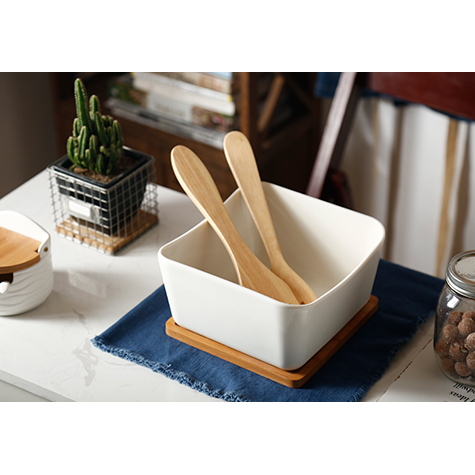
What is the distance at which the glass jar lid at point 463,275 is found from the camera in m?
0.79

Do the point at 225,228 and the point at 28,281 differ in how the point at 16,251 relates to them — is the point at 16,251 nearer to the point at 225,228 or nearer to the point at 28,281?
the point at 28,281

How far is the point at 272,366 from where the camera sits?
0.87 meters

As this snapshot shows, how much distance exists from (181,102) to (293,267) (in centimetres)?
99

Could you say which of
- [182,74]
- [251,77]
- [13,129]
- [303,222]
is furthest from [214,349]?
[13,129]

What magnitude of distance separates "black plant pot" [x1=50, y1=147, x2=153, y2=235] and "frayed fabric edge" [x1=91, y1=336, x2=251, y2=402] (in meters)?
0.26

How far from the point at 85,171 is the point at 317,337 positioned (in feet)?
1.72

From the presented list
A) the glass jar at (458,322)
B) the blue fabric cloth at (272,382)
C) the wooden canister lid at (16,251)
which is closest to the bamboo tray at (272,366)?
A: the blue fabric cloth at (272,382)

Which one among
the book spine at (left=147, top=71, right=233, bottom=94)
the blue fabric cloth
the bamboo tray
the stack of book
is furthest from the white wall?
the bamboo tray

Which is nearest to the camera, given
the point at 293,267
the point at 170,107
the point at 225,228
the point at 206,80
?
the point at 225,228

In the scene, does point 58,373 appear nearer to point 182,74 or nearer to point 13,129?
point 182,74

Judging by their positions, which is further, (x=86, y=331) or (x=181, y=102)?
(x=181, y=102)

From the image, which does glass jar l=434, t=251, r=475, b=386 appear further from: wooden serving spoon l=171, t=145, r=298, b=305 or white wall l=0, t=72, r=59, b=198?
white wall l=0, t=72, r=59, b=198

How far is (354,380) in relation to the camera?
0.87 m

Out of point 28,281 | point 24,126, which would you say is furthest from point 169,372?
point 24,126
